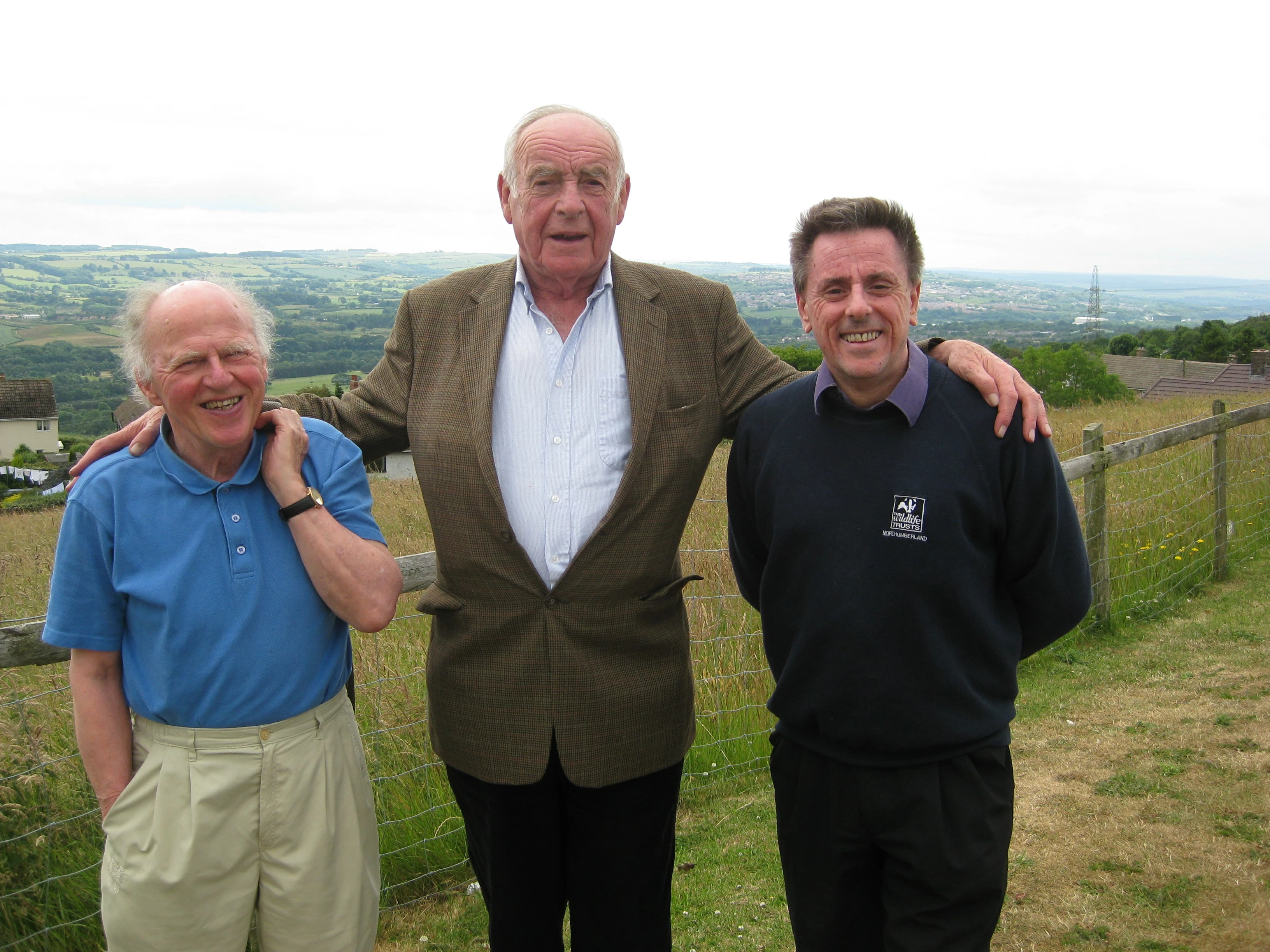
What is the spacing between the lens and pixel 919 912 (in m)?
1.98

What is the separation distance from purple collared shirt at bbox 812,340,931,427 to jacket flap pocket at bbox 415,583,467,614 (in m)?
1.04

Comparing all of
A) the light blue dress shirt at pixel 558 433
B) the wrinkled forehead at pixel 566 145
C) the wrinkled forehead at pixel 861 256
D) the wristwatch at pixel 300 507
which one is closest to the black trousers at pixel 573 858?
the light blue dress shirt at pixel 558 433

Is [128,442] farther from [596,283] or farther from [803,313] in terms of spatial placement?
[803,313]

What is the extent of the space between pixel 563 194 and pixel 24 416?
174 feet

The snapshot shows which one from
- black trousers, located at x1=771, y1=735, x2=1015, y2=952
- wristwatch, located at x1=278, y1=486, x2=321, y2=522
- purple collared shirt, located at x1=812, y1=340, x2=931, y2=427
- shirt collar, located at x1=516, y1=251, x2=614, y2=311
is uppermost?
Result: shirt collar, located at x1=516, y1=251, x2=614, y2=311

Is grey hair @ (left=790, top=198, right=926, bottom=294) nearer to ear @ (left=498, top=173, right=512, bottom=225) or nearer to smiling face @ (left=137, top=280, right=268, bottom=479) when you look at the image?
ear @ (left=498, top=173, right=512, bottom=225)

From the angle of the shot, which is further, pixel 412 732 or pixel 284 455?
pixel 412 732

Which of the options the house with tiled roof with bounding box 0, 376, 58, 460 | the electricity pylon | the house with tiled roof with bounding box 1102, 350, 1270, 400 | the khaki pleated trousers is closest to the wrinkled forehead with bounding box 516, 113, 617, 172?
the khaki pleated trousers

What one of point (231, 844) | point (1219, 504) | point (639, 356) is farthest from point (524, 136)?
point (1219, 504)

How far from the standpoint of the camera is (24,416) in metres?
45.9

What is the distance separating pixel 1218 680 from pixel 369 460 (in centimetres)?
474

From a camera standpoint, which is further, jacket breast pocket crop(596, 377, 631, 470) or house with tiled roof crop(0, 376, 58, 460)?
house with tiled roof crop(0, 376, 58, 460)

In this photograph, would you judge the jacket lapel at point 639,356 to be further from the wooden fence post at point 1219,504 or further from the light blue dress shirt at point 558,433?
the wooden fence post at point 1219,504

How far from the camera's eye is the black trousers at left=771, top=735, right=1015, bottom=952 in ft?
6.44
